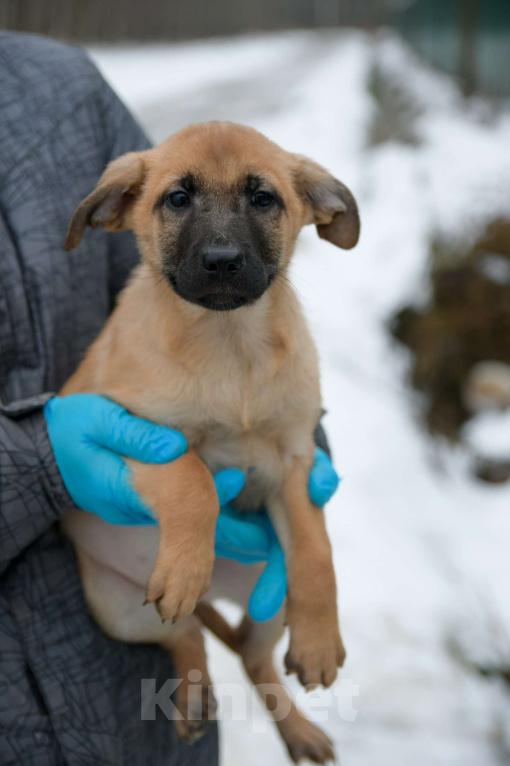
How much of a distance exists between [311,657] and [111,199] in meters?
1.33

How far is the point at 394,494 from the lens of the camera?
4.61m

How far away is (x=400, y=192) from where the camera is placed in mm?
9078

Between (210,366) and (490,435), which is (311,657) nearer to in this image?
(210,366)

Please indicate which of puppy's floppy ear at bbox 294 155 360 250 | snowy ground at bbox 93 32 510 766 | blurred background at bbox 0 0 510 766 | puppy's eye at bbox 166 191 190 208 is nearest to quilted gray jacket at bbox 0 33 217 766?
puppy's eye at bbox 166 191 190 208

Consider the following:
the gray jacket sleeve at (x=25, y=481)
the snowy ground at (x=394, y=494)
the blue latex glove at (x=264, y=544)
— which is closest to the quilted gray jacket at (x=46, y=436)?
the gray jacket sleeve at (x=25, y=481)

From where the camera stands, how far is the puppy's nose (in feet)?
5.89

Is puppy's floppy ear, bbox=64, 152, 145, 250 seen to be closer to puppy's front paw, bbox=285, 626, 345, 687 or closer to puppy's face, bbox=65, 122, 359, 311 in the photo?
puppy's face, bbox=65, 122, 359, 311

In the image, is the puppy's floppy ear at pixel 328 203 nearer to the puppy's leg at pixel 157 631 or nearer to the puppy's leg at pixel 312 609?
the puppy's leg at pixel 312 609

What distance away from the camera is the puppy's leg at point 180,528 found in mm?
1717

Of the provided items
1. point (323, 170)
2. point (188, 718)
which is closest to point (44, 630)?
point (188, 718)

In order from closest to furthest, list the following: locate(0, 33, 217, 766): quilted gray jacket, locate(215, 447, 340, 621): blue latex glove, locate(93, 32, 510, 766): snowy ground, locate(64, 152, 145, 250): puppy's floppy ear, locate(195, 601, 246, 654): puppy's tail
A: locate(0, 33, 217, 766): quilted gray jacket → locate(64, 152, 145, 250): puppy's floppy ear → locate(215, 447, 340, 621): blue latex glove → locate(195, 601, 246, 654): puppy's tail → locate(93, 32, 510, 766): snowy ground

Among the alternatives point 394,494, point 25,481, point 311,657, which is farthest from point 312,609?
point 394,494

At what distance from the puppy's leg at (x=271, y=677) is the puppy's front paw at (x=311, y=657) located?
11.7 inches

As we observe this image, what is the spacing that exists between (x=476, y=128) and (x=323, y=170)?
11.4 meters
